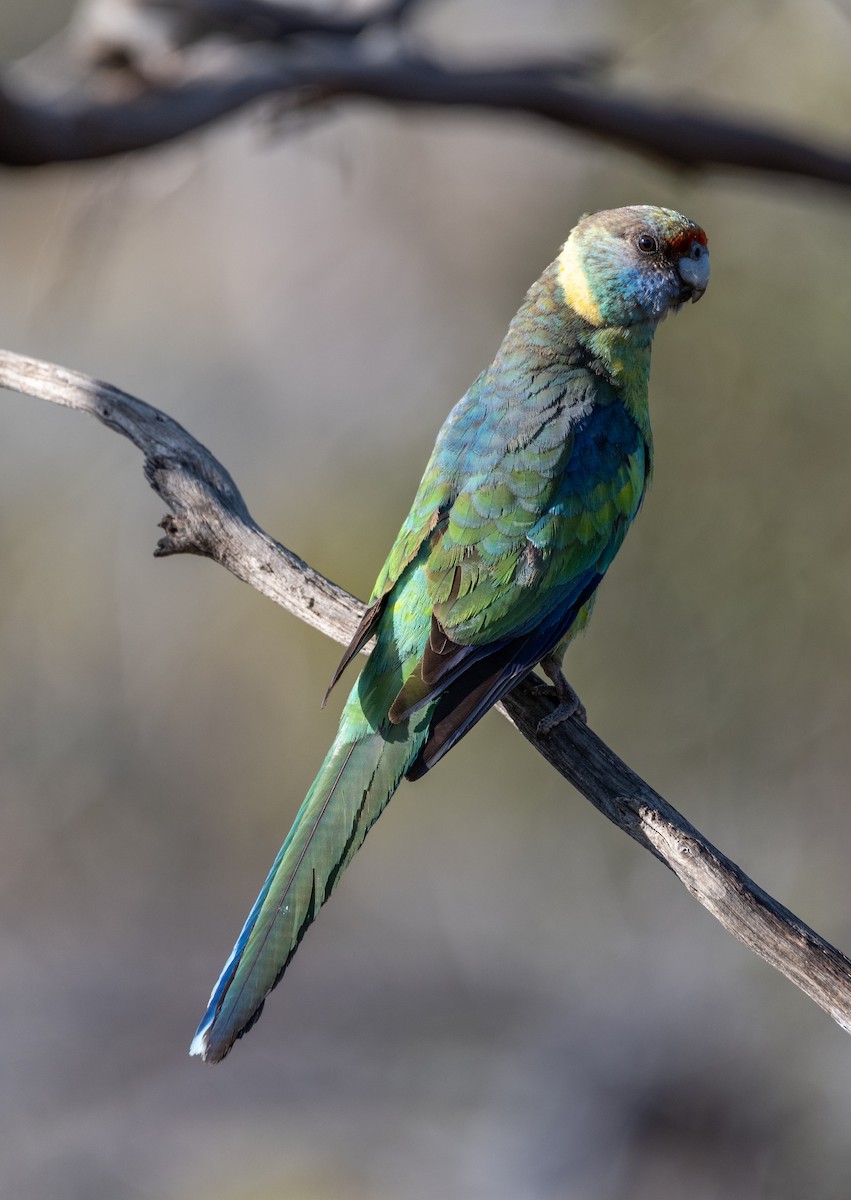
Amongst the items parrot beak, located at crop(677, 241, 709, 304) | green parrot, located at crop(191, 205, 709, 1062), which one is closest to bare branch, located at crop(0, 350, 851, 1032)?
green parrot, located at crop(191, 205, 709, 1062)

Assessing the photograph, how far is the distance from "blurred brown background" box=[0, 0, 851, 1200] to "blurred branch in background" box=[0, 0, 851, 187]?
3.45 feet

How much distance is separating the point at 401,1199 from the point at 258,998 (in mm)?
5756

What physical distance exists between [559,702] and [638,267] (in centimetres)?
136

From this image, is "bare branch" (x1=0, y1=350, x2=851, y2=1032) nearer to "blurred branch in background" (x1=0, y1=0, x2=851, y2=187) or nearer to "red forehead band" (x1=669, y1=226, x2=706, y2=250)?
"red forehead band" (x1=669, y1=226, x2=706, y2=250)

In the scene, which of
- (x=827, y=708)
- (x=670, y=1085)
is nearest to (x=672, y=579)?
(x=827, y=708)

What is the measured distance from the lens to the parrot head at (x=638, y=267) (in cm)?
372

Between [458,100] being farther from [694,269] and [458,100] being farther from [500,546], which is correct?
[500,546]

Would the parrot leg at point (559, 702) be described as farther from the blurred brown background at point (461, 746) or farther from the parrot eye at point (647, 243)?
the blurred brown background at point (461, 746)

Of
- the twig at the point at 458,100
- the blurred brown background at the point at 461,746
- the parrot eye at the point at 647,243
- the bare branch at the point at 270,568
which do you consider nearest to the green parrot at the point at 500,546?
the parrot eye at the point at 647,243

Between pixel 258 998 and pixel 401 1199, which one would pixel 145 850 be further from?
pixel 258 998

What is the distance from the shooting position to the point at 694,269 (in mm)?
3768

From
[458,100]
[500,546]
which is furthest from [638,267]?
[458,100]

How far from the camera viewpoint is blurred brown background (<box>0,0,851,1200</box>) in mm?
7957

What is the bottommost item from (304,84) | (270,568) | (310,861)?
(310,861)
